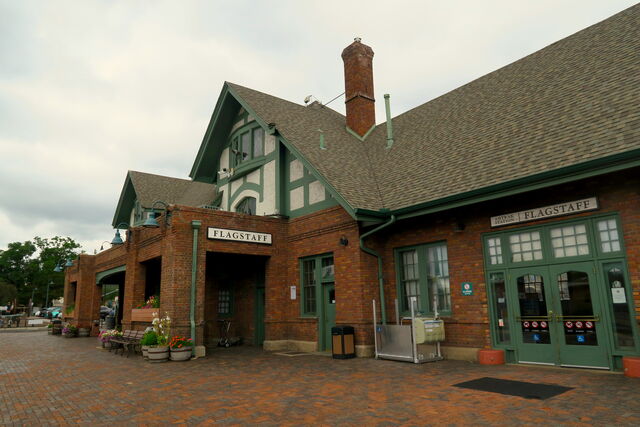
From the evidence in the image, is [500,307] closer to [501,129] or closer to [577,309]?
[577,309]

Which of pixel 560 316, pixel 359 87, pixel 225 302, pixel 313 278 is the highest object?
pixel 359 87

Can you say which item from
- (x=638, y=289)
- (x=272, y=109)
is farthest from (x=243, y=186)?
(x=638, y=289)

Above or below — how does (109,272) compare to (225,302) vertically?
above

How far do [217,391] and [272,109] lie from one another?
1219cm

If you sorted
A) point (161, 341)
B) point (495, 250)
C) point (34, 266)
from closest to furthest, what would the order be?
1. point (495, 250)
2. point (161, 341)
3. point (34, 266)

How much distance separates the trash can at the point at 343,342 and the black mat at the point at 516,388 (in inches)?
177

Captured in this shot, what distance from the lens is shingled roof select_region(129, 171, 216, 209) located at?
26.0 m

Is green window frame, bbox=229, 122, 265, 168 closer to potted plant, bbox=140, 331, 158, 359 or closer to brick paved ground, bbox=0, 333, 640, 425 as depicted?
potted plant, bbox=140, 331, 158, 359

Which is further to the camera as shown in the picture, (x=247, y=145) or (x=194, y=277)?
(x=247, y=145)

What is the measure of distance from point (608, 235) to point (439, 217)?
4100 mm

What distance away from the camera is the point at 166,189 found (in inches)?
1103

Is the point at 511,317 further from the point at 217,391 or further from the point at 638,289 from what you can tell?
the point at 217,391

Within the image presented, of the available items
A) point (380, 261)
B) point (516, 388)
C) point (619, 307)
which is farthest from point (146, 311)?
point (619, 307)

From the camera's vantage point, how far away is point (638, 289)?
328 inches
